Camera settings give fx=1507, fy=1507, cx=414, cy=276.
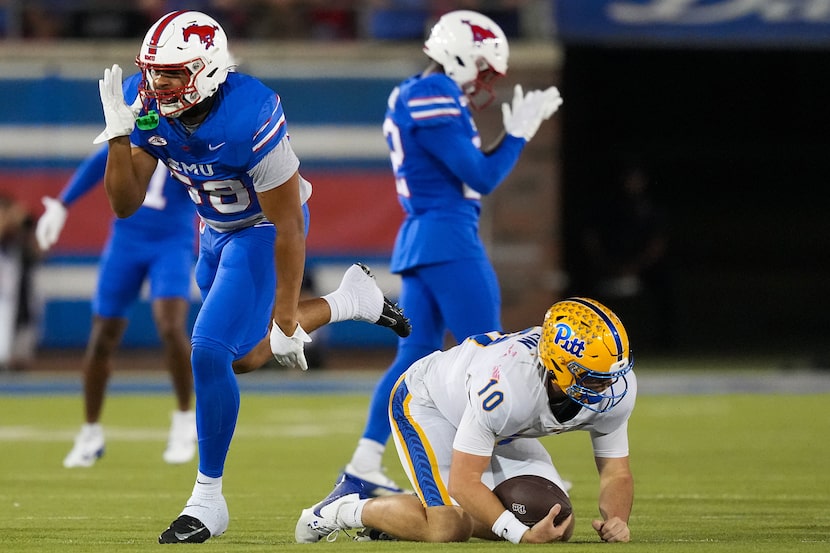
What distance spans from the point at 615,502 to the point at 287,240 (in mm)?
1367

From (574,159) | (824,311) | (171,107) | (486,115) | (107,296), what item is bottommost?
(824,311)

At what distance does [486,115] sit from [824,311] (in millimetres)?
5944

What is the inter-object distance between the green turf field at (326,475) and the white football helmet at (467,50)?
1854 millimetres

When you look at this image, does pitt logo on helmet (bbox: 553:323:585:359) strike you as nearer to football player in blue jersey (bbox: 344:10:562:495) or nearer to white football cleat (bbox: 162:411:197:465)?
football player in blue jersey (bbox: 344:10:562:495)

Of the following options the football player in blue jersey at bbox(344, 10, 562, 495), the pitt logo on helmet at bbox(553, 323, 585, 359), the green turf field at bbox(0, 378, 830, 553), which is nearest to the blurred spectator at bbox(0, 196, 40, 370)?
the green turf field at bbox(0, 378, 830, 553)

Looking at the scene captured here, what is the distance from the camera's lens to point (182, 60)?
4836 millimetres

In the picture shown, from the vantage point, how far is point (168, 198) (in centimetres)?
782

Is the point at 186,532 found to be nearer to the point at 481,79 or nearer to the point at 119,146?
the point at 119,146

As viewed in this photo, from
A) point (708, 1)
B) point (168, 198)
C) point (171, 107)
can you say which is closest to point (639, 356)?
point (708, 1)

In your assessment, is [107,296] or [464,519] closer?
[464,519]

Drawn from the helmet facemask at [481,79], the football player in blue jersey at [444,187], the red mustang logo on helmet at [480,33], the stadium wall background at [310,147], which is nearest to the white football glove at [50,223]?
the football player in blue jersey at [444,187]

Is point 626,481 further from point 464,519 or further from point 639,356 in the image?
point 639,356

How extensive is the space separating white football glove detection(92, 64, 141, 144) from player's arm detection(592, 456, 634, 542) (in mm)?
1913

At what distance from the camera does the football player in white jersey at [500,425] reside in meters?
4.61
